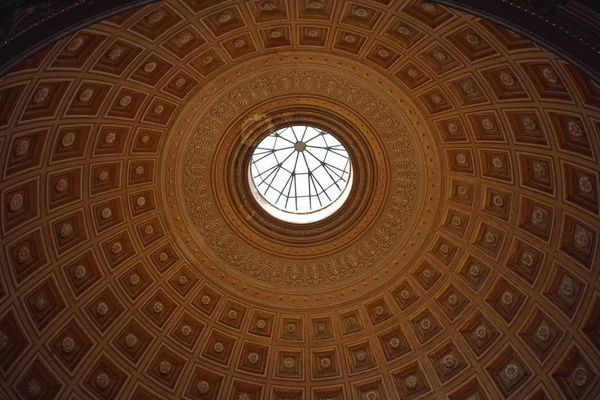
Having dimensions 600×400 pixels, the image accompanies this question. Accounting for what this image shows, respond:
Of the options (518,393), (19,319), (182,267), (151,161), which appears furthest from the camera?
(182,267)

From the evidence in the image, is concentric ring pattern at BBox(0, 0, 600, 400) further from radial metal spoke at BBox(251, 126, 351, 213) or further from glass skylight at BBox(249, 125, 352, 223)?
radial metal spoke at BBox(251, 126, 351, 213)

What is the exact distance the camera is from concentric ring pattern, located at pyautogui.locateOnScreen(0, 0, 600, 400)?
1683cm

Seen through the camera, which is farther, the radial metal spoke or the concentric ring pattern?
the radial metal spoke

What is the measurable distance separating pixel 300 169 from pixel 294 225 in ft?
12.9

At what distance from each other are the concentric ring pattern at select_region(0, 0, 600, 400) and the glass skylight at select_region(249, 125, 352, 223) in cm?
249

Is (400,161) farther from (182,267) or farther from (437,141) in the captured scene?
(182,267)

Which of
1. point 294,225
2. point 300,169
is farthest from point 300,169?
point 294,225

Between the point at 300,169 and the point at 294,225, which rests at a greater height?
the point at 300,169

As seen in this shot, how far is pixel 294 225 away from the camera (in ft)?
77.2

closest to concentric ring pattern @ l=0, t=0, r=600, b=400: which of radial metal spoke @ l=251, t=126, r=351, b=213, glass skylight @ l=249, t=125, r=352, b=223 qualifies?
glass skylight @ l=249, t=125, r=352, b=223

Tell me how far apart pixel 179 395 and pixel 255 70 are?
11.7 meters

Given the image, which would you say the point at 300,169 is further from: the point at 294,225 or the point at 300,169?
the point at 294,225

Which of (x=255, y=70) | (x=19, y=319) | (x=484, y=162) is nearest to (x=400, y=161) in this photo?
(x=484, y=162)

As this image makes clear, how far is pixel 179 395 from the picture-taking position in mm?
21391
